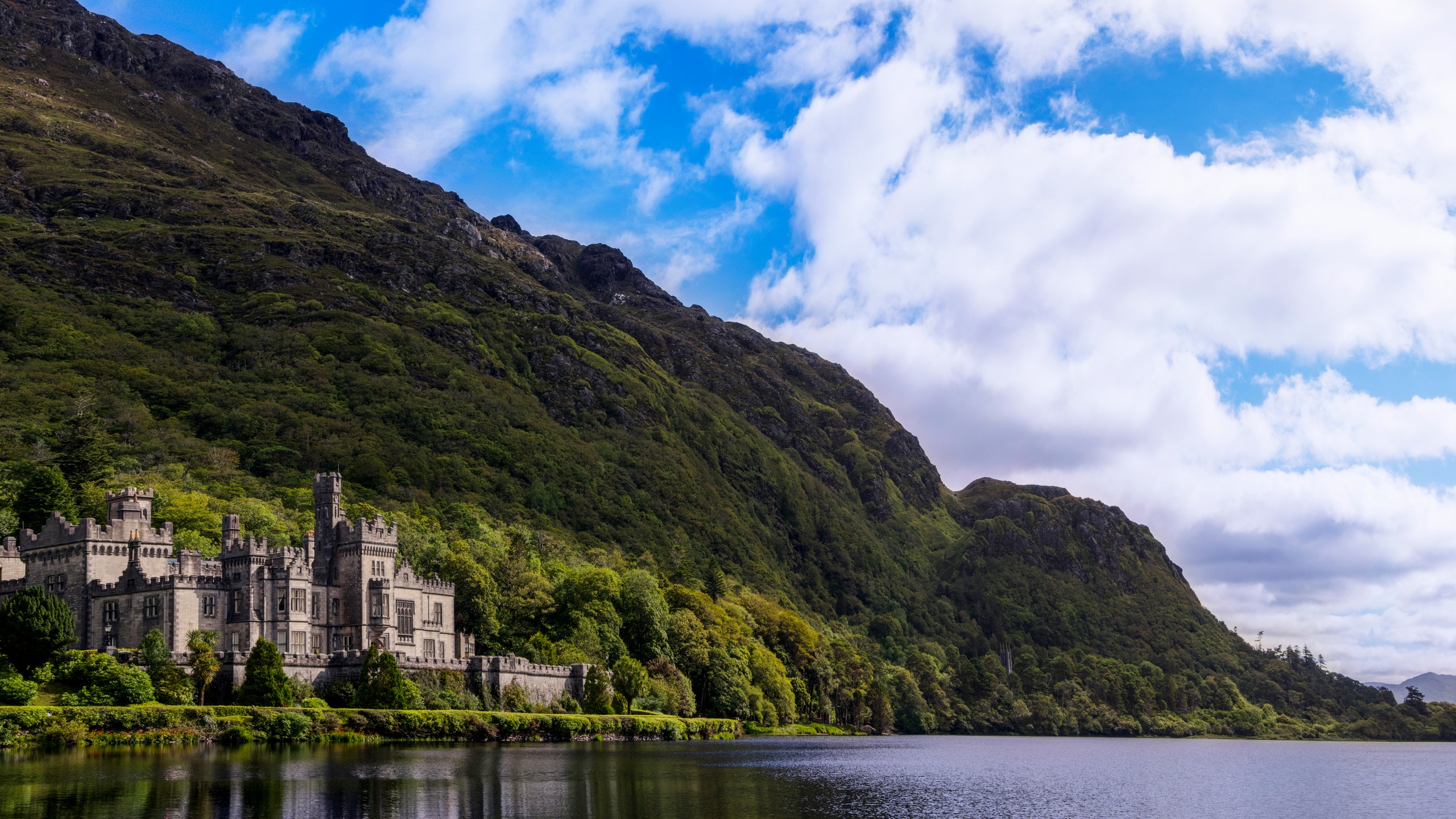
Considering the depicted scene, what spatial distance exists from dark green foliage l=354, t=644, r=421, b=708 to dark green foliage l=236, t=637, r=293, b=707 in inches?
228

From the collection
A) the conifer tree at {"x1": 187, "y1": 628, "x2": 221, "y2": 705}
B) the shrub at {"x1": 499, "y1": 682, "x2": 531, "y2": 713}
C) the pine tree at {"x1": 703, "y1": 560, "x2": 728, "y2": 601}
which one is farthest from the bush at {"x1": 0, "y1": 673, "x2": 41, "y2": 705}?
the pine tree at {"x1": 703, "y1": 560, "x2": 728, "y2": 601}

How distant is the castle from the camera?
277ft

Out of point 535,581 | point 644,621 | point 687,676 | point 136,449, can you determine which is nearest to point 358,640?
point 535,581

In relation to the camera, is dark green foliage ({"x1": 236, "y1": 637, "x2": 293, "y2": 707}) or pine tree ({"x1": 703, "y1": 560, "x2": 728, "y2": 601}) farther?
pine tree ({"x1": 703, "y1": 560, "x2": 728, "y2": 601})

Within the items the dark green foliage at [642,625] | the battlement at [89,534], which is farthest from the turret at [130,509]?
the dark green foliage at [642,625]

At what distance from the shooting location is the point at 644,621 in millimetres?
124188

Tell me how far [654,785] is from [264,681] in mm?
32777

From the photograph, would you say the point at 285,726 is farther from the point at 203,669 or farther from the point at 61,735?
the point at 61,735

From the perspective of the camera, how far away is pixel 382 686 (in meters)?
85.3

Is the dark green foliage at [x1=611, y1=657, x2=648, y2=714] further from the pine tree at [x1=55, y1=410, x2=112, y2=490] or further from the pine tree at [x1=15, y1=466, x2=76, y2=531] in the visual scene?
the pine tree at [x1=55, y1=410, x2=112, y2=490]

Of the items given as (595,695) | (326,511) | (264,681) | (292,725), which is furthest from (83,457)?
(595,695)

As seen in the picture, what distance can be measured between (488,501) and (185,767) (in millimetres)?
143089

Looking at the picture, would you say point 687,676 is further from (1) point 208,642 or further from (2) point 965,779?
(1) point 208,642

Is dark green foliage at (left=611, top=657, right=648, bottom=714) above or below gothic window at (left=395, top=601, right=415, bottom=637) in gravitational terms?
below
